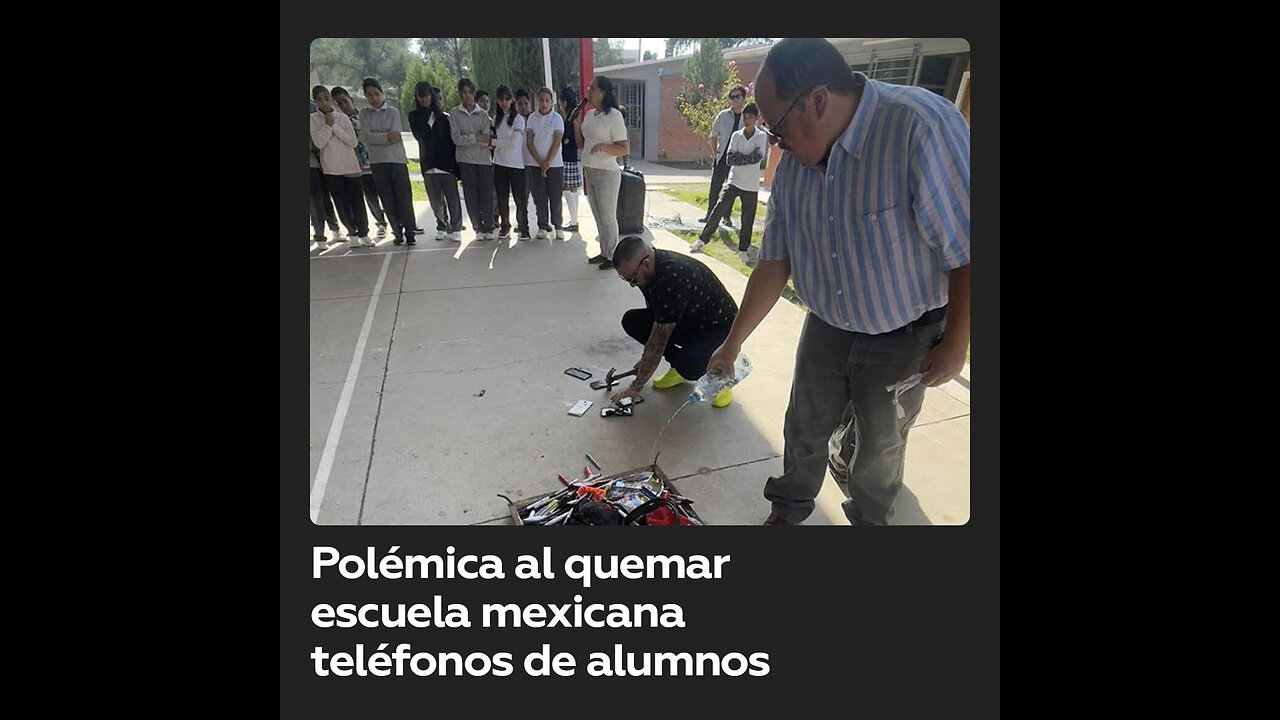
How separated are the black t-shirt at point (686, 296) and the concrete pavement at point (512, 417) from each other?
427 mm

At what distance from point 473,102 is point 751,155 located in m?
2.66

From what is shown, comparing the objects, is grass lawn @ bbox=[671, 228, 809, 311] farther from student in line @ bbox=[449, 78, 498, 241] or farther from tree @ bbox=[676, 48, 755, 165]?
tree @ bbox=[676, 48, 755, 165]

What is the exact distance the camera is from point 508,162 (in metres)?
5.80

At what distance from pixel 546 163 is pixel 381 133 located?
5.01 ft

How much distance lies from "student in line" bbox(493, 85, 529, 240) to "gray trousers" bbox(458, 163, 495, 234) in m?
0.10

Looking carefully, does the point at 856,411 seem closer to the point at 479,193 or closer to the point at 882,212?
the point at 882,212

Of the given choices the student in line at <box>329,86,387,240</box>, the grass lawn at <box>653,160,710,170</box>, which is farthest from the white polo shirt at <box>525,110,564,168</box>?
the grass lawn at <box>653,160,710,170</box>

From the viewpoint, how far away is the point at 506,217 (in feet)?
20.6

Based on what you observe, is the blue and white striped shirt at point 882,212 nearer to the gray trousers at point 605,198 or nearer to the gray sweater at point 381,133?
the gray trousers at point 605,198

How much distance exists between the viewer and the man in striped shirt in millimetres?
1403

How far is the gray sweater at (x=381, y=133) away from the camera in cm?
550

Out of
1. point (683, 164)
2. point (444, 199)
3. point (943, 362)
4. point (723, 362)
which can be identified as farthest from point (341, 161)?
point (683, 164)

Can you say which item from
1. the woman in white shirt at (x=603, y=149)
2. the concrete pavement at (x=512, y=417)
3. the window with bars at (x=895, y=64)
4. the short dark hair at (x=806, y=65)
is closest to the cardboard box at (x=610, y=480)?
the concrete pavement at (x=512, y=417)

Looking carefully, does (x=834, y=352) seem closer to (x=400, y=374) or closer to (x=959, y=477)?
(x=959, y=477)
